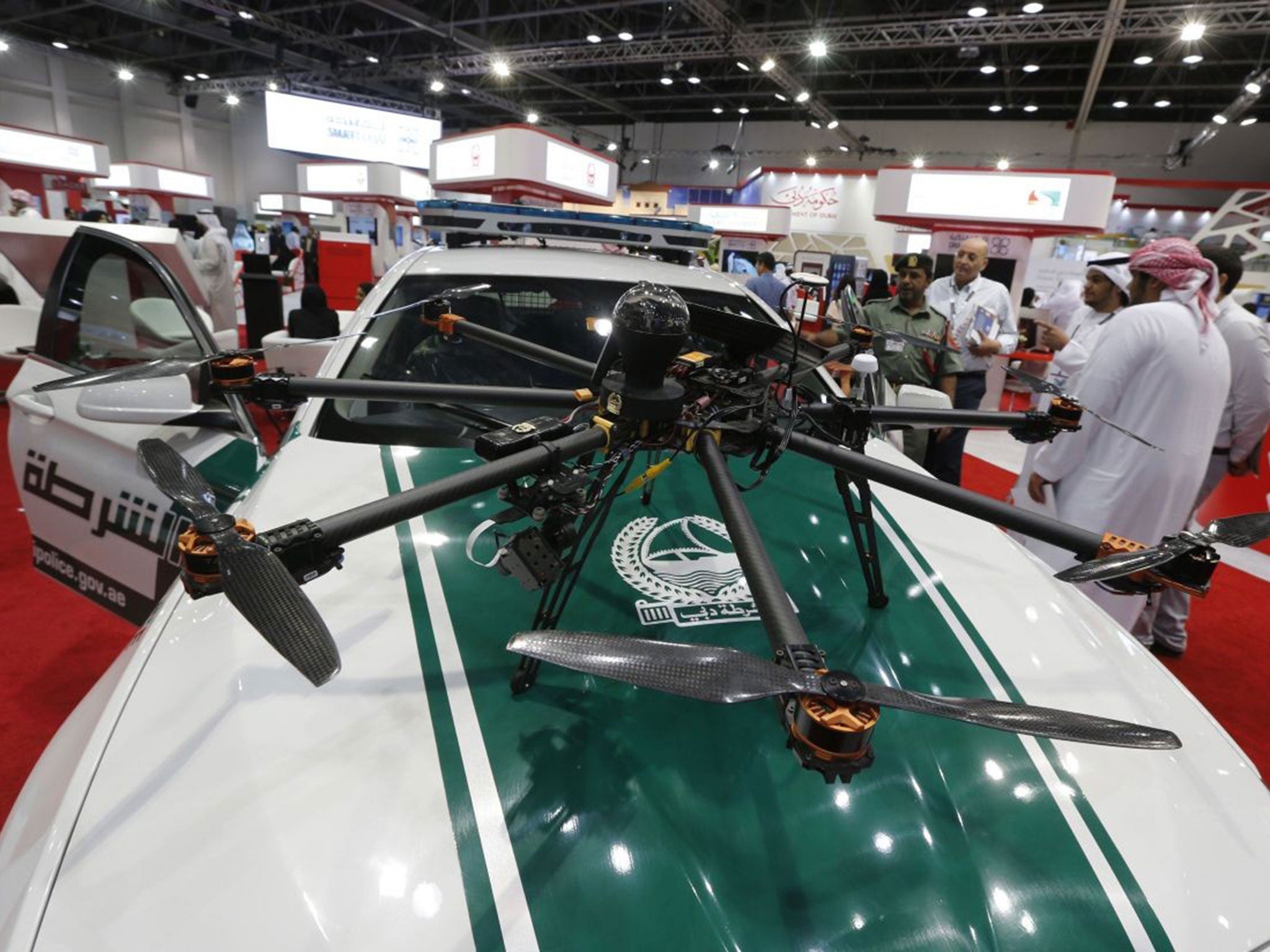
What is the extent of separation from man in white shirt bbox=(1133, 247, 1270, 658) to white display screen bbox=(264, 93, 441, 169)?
14.7 meters

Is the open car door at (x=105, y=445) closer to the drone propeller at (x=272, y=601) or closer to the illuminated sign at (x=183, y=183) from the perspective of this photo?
the drone propeller at (x=272, y=601)

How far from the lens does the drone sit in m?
0.69

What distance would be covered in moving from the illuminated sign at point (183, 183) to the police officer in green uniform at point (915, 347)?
25866mm

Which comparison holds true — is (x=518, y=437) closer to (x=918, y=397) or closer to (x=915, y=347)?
(x=918, y=397)

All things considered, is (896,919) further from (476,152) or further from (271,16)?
(271,16)

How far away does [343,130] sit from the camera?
15.2 m

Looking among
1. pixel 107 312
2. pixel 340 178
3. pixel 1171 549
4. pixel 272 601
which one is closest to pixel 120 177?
pixel 340 178

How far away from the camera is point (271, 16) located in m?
17.0

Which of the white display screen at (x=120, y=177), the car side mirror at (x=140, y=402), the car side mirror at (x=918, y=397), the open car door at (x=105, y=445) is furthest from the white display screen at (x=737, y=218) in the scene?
the white display screen at (x=120, y=177)

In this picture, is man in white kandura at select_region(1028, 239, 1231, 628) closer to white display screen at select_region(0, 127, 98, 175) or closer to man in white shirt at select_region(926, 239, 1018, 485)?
man in white shirt at select_region(926, 239, 1018, 485)

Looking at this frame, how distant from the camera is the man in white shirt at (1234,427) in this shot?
3.50 m

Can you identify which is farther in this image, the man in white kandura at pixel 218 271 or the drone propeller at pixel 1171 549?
the man in white kandura at pixel 218 271

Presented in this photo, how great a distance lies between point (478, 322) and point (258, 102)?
109 ft

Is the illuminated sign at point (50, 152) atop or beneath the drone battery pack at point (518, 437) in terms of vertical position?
atop
